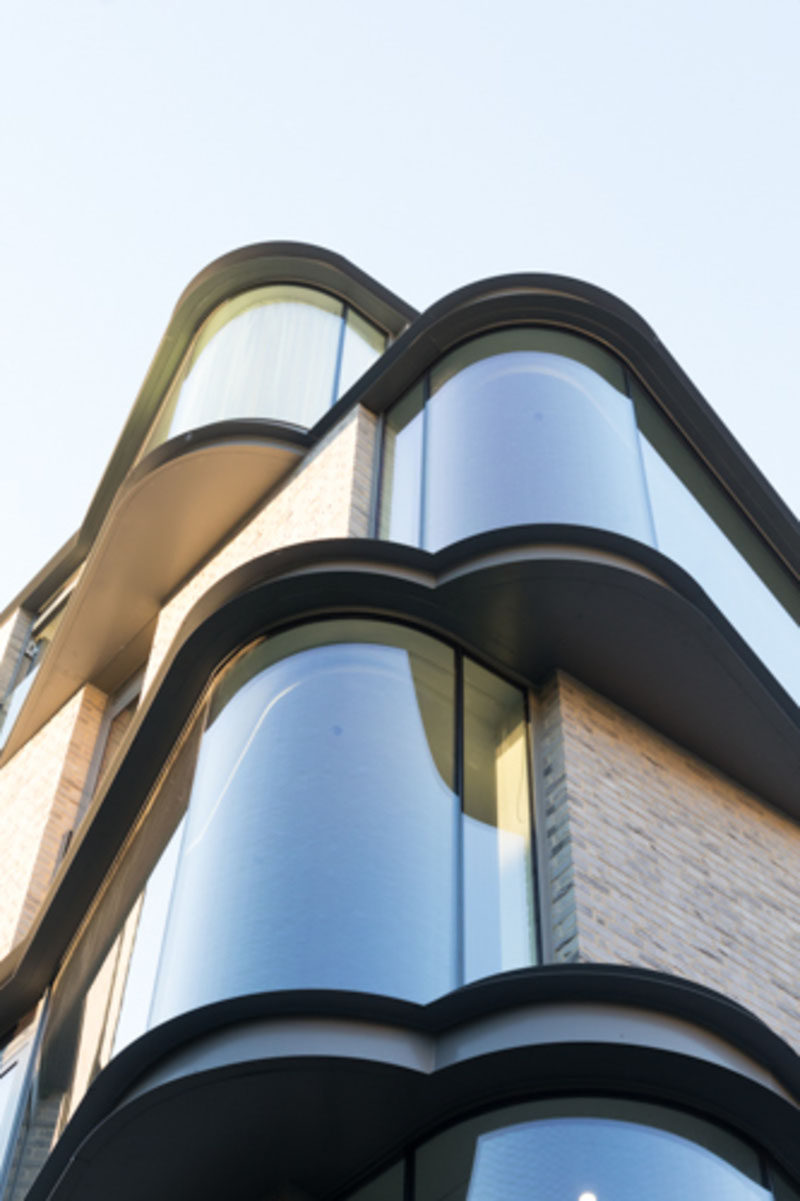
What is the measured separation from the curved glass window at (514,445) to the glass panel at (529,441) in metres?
0.01

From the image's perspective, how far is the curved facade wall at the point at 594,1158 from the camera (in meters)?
6.02

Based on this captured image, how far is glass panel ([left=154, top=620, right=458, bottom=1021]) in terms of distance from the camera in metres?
7.08

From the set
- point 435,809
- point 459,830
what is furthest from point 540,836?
point 435,809

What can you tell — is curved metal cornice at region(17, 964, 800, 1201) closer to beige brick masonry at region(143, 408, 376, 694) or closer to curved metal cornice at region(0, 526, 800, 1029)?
curved metal cornice at region(0, 526, 800, 1029)

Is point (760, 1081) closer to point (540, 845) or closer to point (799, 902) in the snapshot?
point (540, 845)

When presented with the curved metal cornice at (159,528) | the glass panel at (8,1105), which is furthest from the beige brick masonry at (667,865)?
the curved metal cornice at (159,528)

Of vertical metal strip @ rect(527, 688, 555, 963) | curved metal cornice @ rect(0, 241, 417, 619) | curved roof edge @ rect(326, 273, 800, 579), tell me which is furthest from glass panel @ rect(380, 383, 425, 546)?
curved metal cornice @ rect(0, 241, 417, 619)

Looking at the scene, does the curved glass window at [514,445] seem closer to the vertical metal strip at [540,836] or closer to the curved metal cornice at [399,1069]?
the vertical metal strip at [540,836]

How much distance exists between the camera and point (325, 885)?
288 inches

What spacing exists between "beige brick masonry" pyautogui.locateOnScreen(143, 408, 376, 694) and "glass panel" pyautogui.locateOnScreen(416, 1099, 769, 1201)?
5.40m

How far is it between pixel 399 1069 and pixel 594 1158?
3.12ft

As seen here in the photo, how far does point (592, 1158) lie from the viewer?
240 inches

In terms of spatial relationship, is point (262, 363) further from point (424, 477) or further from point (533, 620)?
point (533, 620)

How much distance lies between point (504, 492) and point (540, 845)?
9.65 ft
